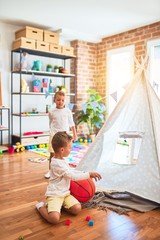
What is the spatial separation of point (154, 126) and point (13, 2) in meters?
2.98

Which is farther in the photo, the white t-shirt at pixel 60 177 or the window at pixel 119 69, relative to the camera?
the window at pixel 119 69

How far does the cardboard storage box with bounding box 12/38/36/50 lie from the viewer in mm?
4738

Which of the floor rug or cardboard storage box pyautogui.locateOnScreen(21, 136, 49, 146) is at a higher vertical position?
cardboard storage box pyautogui.locateOnScreen(21, 136, 49, 146)

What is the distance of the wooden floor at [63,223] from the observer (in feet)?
5.85

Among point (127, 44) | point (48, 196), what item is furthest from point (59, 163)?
point (127, 44)

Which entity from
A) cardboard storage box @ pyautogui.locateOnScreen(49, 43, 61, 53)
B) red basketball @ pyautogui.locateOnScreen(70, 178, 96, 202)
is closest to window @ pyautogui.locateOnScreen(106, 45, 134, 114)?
cardboard storage box @ pyautogui.locateOnScreen(49, 43, 61, 53)

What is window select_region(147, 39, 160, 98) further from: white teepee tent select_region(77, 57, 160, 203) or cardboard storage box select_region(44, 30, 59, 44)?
white teepee tent select_region(77, 57, 160, 203)

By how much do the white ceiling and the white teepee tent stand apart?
181cm

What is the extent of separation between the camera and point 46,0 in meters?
3.80

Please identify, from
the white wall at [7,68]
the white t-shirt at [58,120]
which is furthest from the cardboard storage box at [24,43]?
the white t-shirt at [58,120]

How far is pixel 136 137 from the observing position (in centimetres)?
277

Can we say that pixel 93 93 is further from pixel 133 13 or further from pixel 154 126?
pixel 154 126

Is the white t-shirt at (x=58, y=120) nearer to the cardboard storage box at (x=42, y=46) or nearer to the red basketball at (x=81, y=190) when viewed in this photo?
the red basketball at (x=81, y=190)

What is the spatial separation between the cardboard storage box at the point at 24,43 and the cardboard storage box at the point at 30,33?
89 millimetres
